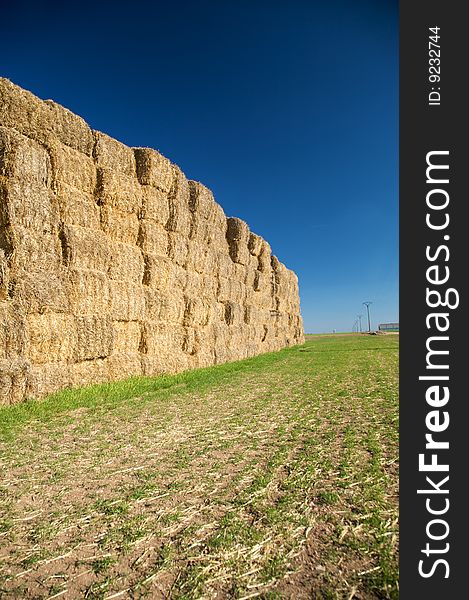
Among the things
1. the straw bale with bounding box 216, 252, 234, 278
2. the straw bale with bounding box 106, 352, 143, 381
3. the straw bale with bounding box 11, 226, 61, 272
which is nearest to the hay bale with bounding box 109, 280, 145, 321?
the straw bale with bounding box 106, 352, 143, 381

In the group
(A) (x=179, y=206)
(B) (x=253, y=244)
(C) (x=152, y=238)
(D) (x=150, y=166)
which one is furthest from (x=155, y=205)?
(B) (x=253, y=244)

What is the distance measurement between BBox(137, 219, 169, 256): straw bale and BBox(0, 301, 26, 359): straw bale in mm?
5857

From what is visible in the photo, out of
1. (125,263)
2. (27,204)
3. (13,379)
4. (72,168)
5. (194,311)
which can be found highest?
(72,168)

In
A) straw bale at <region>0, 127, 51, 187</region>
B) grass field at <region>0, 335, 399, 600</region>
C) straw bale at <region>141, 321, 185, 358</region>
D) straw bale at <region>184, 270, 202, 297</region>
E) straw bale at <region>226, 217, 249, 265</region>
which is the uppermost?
straw bale at <region>226, 217, 249, 265</region>

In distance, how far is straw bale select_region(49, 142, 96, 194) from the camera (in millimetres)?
10883

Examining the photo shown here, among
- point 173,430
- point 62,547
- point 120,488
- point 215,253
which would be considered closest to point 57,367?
point 173,430

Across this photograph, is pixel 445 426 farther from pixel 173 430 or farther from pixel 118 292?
pixel 118 292

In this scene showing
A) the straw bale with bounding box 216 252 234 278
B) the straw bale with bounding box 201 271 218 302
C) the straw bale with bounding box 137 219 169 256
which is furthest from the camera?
the straw bale with bounding box 216 252 234 278

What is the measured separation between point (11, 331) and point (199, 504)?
686cm

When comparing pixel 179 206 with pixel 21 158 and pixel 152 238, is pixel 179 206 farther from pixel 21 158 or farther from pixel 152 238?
pixel 21 158

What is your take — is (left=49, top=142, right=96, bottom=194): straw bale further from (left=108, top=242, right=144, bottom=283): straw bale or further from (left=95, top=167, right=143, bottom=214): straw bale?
(left=108, top=242, right=144, bottom=283): straw bale

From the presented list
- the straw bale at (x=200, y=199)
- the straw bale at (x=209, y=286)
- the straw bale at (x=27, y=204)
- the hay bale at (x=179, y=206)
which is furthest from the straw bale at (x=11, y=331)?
the straw bale at (x=200, y=199)

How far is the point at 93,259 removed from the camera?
11773mm

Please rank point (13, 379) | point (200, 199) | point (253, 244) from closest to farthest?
point (13, 379) → point (200, 199) → point (253, 244)
